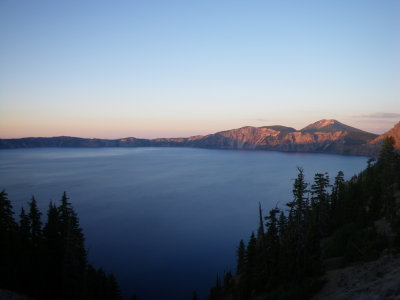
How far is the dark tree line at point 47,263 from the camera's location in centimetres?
2434

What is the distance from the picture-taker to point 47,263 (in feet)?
91.0

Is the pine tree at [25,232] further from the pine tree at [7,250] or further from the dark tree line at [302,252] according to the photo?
the dark tree line at [302,252]

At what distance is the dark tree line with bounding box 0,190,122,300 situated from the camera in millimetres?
24344

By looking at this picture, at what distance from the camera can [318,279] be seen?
17891 millimetres

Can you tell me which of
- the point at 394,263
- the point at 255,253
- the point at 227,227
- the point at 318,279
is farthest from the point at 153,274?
the point at 394,263

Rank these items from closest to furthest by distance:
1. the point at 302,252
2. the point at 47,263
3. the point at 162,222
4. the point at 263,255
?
the point at 302,252 → the point at 263,255 → the point at 47,263 → the point at 162,222

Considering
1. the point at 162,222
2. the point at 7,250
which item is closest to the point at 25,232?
the point at 7,250

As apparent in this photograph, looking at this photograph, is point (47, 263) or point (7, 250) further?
point (47, 263)

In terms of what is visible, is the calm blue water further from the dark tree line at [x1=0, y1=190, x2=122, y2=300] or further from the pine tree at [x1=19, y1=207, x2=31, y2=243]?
the pine tree at [x1=19, y1=207, x2=31, y2=243]

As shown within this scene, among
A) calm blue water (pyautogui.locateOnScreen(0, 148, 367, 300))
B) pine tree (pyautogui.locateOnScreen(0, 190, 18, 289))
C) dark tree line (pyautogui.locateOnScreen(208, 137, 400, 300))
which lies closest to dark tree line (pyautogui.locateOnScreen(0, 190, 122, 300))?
pine tree (pyautogui.locateOnScreen(0, 190, 18, 289))

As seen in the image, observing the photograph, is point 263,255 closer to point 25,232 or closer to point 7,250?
point 7,250

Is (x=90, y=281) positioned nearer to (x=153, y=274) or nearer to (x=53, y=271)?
(x=53, y=271)

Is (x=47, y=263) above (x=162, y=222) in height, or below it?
above

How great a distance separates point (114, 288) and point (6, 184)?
102m
